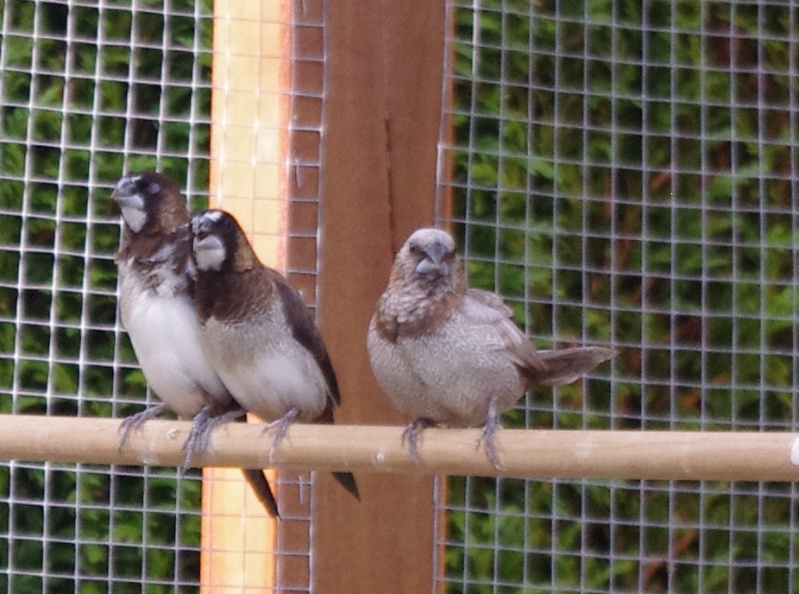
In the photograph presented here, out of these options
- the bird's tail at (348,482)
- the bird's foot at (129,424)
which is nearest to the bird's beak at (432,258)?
the bird's tail at (348,482)

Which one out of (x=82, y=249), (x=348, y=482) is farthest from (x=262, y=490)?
(x=82, y=249)

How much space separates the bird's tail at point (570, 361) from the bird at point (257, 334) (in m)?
0.31

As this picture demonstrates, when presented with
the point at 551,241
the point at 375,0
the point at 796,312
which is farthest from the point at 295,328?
the point at 796,312

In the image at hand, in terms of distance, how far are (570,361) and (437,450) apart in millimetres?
355

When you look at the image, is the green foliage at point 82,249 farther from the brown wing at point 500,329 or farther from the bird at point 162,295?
the brown wing at point 500,329

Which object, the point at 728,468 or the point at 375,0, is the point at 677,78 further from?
the point at 728,468

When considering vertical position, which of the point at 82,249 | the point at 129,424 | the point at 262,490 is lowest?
the point at 262,490

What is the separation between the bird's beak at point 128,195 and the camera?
194 cm

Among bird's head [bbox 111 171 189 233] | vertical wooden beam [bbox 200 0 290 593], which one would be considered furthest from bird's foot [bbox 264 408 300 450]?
bird's head [bbox 111 171 189 233]

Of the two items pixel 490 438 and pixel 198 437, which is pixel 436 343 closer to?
pixel 490 438

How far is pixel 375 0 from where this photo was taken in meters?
1.84

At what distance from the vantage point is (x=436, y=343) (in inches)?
70.9

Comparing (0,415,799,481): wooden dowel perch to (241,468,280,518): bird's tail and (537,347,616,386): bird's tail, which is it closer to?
(241,468,280,518): bird's tail

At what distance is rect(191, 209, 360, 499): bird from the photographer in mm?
1846
